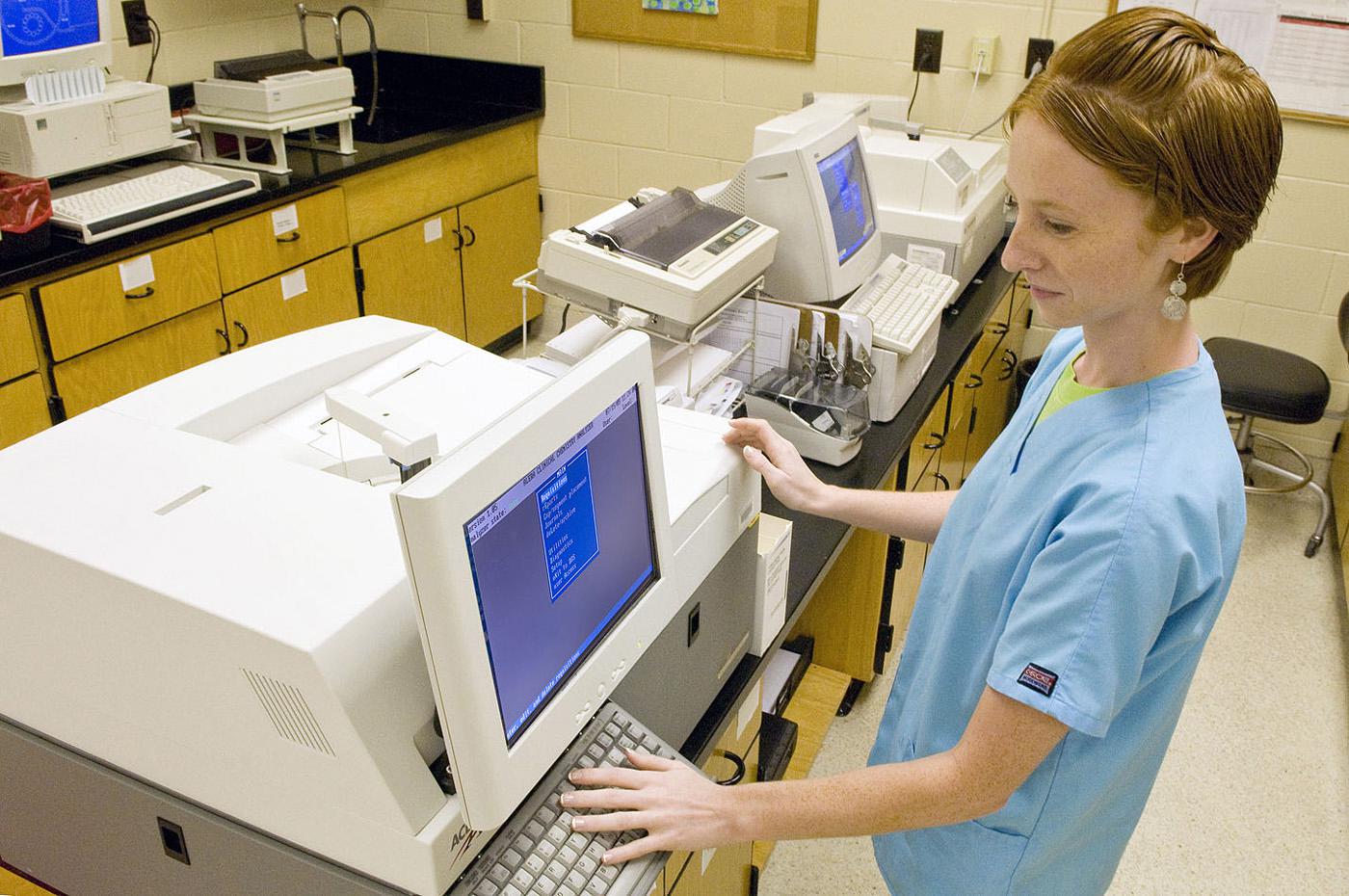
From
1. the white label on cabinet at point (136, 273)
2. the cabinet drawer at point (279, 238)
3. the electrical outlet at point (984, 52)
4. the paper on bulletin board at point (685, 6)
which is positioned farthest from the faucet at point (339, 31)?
the electrical outlet at point (984, 52)

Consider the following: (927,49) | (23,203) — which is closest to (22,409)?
(23,203)

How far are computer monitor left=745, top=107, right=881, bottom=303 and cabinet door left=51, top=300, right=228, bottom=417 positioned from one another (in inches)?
59.7

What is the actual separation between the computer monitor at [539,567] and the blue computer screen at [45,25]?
7.45 feet

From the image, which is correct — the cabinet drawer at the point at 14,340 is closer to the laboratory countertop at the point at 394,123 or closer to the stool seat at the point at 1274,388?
the laboratory countertop at the point at 394,123

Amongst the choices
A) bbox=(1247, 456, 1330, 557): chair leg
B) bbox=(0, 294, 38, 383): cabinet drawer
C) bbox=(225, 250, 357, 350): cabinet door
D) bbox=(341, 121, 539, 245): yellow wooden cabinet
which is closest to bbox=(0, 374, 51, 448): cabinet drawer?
bbox=(0, 294, 38, 383): cabinet drawer

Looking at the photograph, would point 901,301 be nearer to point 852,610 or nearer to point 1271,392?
point 852,610

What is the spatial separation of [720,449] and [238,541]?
23.0 inches

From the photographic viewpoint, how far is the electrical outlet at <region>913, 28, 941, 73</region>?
11.5 ft

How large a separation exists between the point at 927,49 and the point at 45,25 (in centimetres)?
251

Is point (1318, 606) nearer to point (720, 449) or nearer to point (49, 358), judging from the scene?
point (720, 449)

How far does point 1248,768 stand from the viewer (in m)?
2.45

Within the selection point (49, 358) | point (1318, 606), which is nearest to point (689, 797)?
point (49, 358)

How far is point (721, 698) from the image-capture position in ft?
4.56

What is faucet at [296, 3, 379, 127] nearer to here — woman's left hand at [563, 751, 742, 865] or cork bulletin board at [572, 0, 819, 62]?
cork bulletin board at [572, 0, 819, 62]
